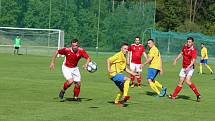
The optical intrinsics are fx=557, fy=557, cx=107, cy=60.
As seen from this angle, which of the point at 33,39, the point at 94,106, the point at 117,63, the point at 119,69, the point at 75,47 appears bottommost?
the point at 94,106

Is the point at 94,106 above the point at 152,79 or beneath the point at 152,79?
beneath

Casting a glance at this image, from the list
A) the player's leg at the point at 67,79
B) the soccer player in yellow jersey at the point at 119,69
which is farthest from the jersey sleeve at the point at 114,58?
the player's leg at the point at 67,79

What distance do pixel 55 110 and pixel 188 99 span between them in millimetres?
6177

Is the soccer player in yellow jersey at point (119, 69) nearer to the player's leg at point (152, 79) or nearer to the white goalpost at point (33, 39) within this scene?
the player's leg at point (152, 79)

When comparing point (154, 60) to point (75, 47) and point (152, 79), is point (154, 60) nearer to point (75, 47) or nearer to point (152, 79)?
point (152, 79)

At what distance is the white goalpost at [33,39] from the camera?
58.2m

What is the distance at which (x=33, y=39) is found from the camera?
59.2 metres

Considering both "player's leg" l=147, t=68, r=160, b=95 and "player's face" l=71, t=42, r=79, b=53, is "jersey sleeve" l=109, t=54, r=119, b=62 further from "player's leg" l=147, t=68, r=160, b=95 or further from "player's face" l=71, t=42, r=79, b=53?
"player's leg" l=147, t=68, r=160, b=95

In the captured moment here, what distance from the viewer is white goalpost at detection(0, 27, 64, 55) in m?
58.2

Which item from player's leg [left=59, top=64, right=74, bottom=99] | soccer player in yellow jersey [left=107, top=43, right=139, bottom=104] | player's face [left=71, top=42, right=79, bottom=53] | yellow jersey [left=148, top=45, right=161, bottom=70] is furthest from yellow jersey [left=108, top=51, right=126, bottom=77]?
yellow jersey [left=148, top=45, right=161, bottom=70]

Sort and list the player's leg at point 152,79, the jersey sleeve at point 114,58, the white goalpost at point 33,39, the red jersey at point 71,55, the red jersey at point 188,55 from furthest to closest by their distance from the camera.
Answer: the white goalpost at point 33,39
the player's leg at point 152,79
the red jersey at point 188,55
the red jersey at point 71,55
the jersey sleeve at point 114,58

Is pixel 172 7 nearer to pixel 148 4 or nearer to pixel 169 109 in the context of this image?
pixel 148 4

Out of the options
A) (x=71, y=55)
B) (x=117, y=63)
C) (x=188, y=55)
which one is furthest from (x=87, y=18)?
(x=117, y=63)

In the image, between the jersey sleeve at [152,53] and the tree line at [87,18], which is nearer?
the jersey sleeve at [152,53]
